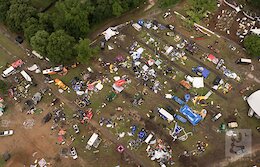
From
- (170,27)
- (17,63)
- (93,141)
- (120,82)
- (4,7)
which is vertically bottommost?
(93,141)

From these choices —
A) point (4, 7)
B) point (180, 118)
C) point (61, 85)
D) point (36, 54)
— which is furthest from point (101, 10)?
point (180, 118)

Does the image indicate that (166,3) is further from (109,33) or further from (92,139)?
(92,139)

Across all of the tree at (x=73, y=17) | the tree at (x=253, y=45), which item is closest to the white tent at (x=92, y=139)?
the tree at (x=73, y=17)

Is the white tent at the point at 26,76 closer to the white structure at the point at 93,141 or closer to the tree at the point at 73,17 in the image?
the tree at the point at 73,17

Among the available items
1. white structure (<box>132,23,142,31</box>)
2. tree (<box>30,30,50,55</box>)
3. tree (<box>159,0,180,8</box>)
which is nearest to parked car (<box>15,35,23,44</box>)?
tree (<box>30,30,50,55</box>)

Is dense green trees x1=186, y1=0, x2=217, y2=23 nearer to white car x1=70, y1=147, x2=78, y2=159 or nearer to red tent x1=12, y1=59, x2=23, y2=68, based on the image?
white car x1=70, y1=147, x2=78, y2=159

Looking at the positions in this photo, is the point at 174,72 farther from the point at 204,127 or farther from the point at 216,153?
the point at 216,153
